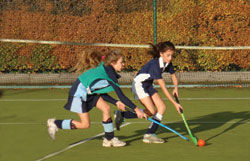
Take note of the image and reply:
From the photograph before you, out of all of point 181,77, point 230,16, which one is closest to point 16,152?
point 181,77

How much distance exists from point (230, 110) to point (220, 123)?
1556mm

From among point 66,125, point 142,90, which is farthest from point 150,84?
point 66,125

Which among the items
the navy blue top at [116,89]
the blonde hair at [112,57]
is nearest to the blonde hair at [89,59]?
the blonde hair at [112,57]

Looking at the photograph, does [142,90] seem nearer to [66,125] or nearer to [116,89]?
[116,89]

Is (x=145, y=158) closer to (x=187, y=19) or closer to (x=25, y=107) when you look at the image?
(x=25, y=107)

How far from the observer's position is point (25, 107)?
467 inches

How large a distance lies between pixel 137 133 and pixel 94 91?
1.42 meters

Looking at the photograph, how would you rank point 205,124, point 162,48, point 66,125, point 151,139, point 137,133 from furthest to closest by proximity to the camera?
1. point 205,124
2. point 137,133
3. point 162,48
4. point 151,139
5. point 66,125

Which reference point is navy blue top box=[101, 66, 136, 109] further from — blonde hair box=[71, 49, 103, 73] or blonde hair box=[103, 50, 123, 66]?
blonde hair box=[71, 49, 103, 73]

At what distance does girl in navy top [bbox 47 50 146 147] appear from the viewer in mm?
7453

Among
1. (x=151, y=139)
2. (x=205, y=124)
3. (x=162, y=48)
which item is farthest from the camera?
(x=205, y=124)

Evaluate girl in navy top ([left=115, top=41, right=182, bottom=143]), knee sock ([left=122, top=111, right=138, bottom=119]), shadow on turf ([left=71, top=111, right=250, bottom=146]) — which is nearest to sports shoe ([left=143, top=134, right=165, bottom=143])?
girl in navy top ([left=115, top=41, right=182, bottom=143])

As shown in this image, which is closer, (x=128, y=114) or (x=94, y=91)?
(x=94, y=91)

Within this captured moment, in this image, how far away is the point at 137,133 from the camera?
340 inches
